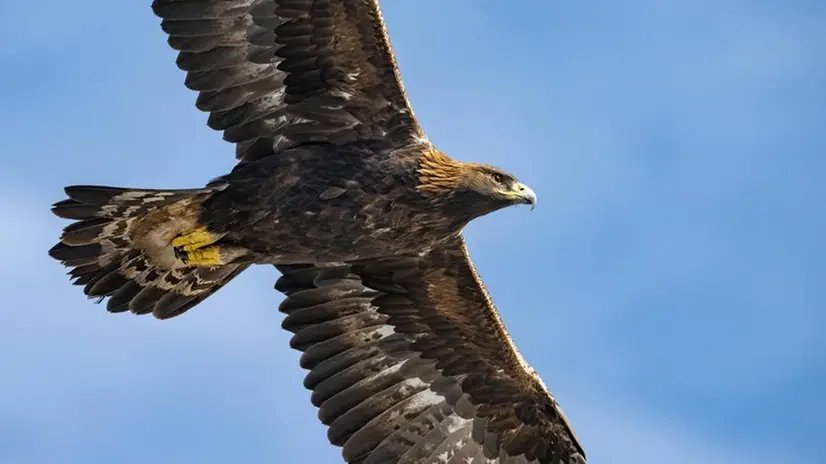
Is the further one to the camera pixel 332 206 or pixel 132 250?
pixel 132 250

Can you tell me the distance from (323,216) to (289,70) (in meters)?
1.54

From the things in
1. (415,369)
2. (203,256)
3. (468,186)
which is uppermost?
(468,186)

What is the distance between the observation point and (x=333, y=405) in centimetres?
1641

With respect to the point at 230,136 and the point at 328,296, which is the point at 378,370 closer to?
the point at 328,296

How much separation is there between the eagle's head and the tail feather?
2.24 metres

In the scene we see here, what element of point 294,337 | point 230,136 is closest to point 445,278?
point 294,337

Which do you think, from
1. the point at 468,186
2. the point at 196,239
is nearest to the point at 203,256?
the point at 196,239

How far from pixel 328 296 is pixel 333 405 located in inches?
46.4

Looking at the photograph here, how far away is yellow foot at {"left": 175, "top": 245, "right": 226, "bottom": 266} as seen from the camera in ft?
50.3

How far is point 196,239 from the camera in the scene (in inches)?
602

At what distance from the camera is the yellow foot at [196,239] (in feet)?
50.0

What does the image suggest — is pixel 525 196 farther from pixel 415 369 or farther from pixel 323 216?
pixel 415 369

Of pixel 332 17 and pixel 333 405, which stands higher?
pixel 332 17

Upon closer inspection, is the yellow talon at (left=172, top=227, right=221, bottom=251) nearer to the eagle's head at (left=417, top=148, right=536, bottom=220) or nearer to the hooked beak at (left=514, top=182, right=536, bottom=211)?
the eagle's head at (left=417, top=148, right=536, bottom=220)
